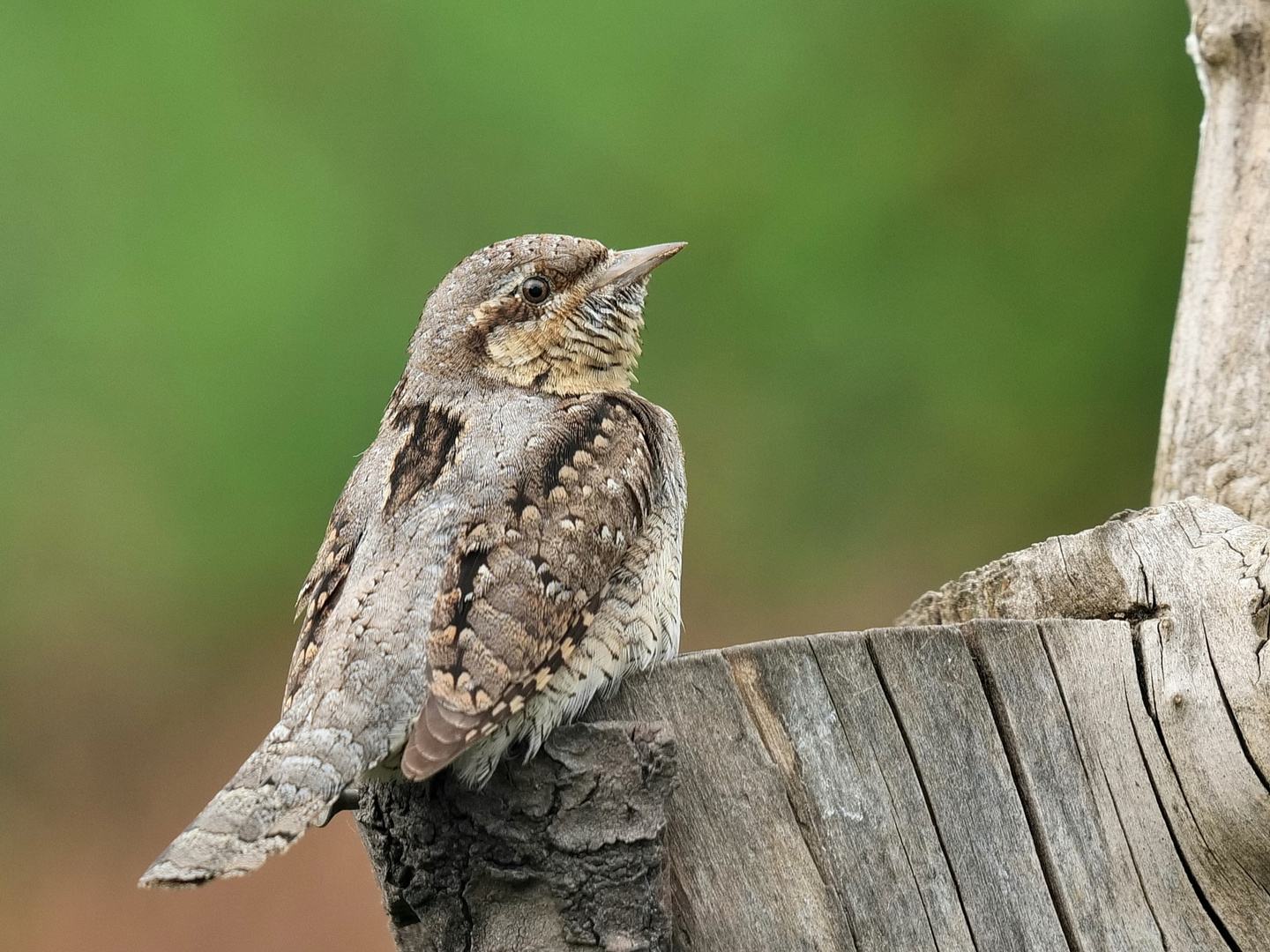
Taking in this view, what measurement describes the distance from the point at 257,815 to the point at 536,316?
1423 millimetres

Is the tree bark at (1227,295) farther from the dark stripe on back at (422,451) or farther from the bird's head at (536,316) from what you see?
the dark stripe on back at (422,451)

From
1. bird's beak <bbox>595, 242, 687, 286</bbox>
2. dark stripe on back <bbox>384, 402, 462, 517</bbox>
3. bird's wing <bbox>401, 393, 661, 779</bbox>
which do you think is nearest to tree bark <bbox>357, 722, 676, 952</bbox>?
bird's wing <bbox>401, 393, 661, 779</bbox>

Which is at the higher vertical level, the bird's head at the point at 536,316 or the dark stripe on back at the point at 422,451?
the bird's head at the point at 536,316

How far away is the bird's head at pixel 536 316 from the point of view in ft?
9.52

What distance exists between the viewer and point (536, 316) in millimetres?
2920

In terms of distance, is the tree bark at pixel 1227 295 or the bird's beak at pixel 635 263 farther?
the tree bark at pixel 1227 295

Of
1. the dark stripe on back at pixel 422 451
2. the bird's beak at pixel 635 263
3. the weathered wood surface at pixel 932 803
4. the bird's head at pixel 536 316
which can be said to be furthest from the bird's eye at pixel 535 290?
the weathered wood surface at pixel 932 803

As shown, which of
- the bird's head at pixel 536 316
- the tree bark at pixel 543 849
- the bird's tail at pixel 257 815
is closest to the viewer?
the bird's tail at pixel 257 815

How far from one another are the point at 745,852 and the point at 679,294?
10.2 ft

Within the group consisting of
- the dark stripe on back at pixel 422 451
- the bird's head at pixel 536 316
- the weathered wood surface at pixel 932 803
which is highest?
the bird's head at pixel 536 316

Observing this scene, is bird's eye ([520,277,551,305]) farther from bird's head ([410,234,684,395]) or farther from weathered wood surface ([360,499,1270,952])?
weathered wood surface ([360,499,1270,952])

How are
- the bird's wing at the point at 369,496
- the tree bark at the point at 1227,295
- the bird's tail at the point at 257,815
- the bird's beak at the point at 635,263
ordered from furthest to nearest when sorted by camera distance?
the tree bark at the point at 1227,295, the bird's beak at the point at 635,263, the bird's wing at the point at 369,496, the bird's tail at the point at 257,815

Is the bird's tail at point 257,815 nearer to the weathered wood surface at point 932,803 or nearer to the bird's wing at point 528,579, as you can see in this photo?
the bird's wing at point 528,579

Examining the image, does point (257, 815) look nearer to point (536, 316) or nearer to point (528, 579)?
point (528, 579)
